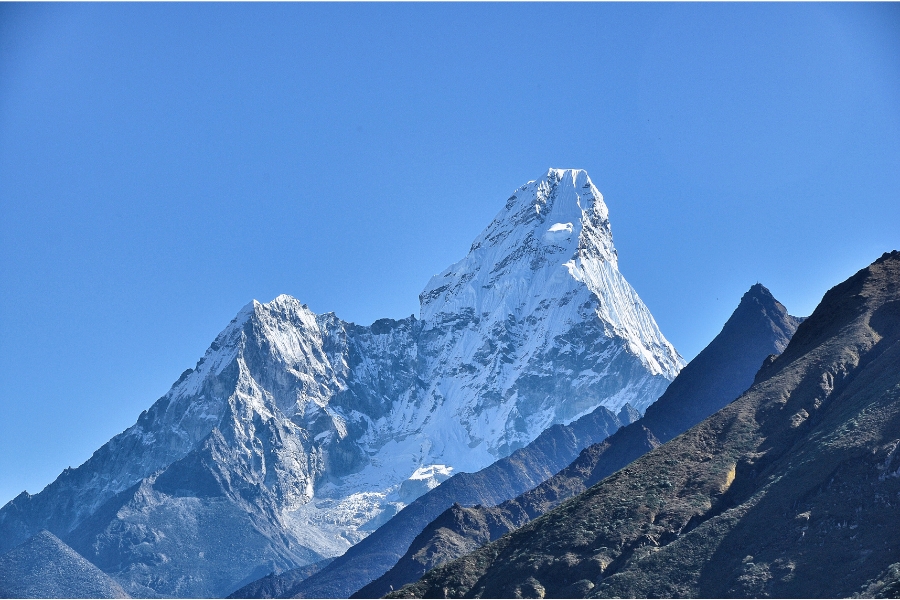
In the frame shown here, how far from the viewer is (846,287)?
160375 mm

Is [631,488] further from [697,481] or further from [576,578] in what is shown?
[576,578]

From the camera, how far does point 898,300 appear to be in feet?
480

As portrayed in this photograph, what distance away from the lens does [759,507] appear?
113375 millimetres

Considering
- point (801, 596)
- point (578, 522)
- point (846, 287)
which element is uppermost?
point (846, 287)

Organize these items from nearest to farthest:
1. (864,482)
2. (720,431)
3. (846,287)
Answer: (864,482)
(720,431)
(846,287)

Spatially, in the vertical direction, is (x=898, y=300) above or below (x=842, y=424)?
above

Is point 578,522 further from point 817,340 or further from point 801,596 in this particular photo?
point 817,340

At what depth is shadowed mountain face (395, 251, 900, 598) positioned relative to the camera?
103250 mm

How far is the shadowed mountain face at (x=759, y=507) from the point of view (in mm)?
103250

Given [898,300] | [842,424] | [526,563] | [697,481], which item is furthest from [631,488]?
[898,300]

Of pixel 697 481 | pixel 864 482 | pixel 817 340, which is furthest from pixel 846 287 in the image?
pixel 864 482

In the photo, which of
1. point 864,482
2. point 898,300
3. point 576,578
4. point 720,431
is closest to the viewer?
point 864,482

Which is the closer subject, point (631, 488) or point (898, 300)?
point (631, 488)

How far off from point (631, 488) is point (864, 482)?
27864mm
